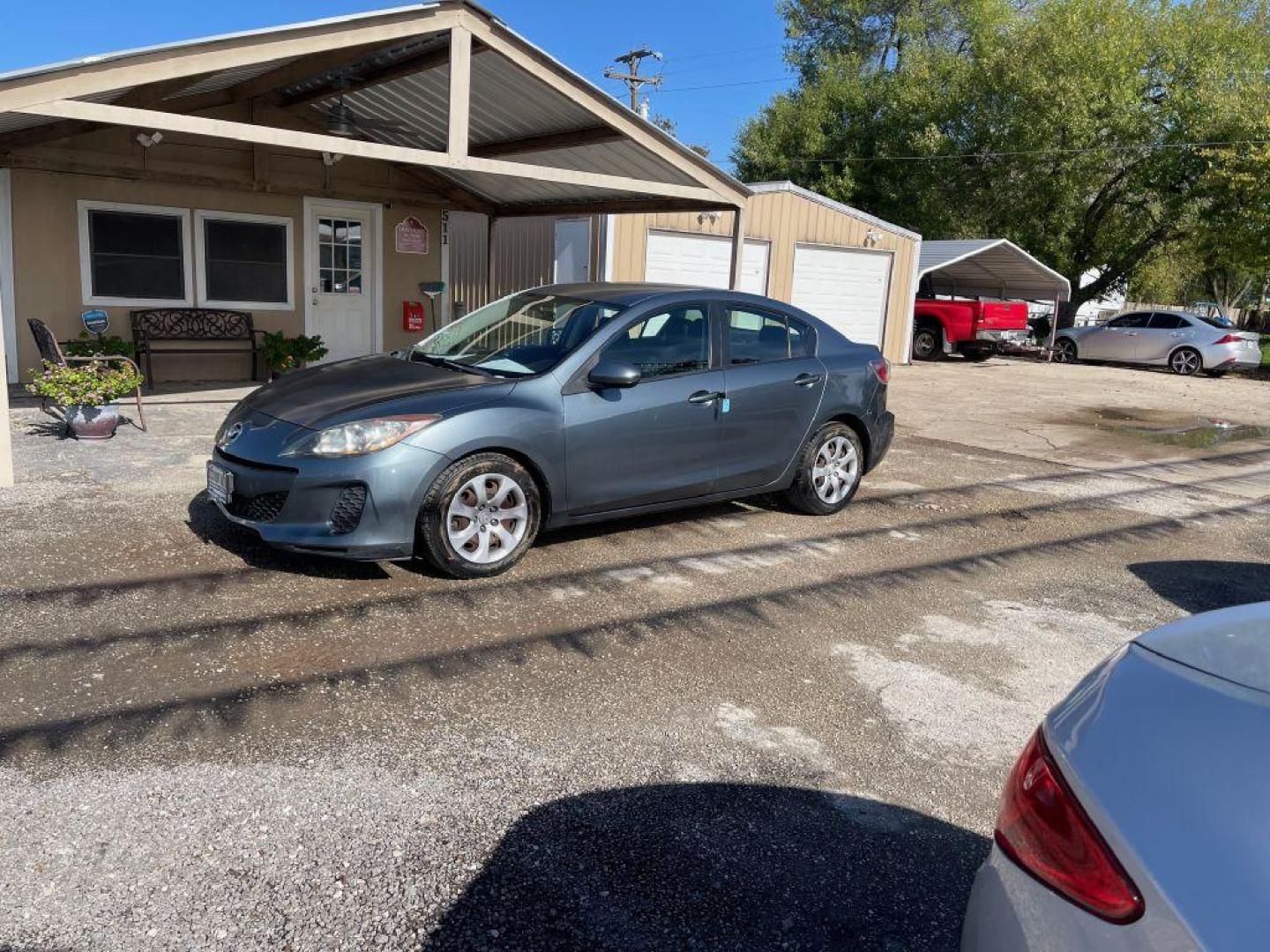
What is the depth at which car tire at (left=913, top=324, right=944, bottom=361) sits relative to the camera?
21.0 metres

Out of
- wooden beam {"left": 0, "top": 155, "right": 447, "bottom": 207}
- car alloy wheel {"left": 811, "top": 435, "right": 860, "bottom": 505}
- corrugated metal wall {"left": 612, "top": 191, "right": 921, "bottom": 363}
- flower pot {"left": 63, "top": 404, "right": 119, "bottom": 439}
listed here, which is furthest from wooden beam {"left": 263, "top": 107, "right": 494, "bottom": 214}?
car alloy wheel {"left": 811, "top": 435, "right": 860, "bottom": 505}

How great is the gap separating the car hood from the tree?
2341cm

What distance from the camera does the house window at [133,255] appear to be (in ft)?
35.8

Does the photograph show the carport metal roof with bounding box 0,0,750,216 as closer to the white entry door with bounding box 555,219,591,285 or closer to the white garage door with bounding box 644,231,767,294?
the white entry door with bounding box 555,219,591,285

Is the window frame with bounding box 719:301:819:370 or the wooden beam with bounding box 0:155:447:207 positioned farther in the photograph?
the wooden beam with bounding box 0:155:447:207

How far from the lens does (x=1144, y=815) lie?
4.89 ft

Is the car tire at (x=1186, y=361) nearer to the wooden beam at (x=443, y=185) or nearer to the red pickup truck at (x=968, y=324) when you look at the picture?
the red pickup truck at (x=968, y=324)

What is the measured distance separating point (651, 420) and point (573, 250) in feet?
31.9

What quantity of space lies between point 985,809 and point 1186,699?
1770 millimetres

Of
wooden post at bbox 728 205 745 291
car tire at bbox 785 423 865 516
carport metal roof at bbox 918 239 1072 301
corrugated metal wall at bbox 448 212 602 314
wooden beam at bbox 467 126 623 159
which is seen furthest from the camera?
carport metal roof at bbox 918 239 1072 301

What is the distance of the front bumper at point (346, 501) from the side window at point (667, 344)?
4.65 feet

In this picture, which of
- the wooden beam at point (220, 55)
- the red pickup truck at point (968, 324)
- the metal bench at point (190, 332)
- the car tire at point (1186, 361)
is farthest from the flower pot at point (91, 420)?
the car tire at point (1186, 361)

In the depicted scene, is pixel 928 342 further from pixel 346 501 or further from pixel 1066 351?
pixel 346 501

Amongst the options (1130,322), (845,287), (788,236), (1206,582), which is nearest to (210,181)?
(788,236)
